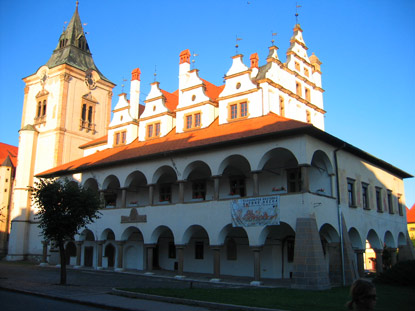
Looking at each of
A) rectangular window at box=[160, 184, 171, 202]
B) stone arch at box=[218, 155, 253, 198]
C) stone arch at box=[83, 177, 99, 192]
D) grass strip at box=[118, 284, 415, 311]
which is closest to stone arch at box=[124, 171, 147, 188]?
rectangular window at box=[160, 184, 171, 202]

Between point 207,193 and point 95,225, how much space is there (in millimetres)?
9148

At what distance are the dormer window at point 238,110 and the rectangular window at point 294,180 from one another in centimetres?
491

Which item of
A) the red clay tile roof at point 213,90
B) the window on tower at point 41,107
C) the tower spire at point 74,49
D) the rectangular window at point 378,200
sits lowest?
the rectangular window at point 378,200

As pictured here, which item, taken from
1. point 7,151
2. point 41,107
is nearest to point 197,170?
point 41,107

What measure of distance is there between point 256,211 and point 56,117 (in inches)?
1059

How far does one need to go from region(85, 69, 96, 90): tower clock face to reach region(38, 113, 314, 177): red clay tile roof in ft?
41.5

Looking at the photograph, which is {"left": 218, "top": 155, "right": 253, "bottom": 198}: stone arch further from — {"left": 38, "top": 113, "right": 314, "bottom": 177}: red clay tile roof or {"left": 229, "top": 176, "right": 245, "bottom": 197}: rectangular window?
{"left": 38, "top": 113, "right": 314, "bottom": 177}: red clay tile roof

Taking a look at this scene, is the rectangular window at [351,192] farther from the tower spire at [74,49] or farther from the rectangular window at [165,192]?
the tower spire at [74,49]

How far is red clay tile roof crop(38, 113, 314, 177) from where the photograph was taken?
22.5m

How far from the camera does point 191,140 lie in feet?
87.4

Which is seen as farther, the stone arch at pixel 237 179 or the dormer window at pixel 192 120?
the dormer window at pixel 192 120

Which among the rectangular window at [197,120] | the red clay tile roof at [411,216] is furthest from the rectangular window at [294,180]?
the red clay tile roof at [411,216]

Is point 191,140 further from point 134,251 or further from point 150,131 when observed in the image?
point 134,251

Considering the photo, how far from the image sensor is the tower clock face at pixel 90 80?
44094mm
